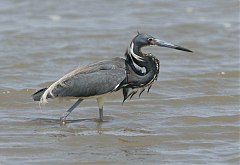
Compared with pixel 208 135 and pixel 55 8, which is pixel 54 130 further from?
pixel 55 8

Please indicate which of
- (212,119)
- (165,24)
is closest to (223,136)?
(212,119)

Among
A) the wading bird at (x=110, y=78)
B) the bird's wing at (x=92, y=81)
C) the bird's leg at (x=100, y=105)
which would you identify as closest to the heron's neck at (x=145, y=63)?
the wading bird at (x=110, y=78)

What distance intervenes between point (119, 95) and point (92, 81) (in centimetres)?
205

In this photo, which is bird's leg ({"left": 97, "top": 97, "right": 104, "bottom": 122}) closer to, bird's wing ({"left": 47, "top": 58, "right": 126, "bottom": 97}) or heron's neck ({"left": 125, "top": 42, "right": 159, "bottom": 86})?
bird's wing ({"left": 47, "top": 58, "right": 126, "bottom": 97})

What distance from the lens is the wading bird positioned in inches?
400

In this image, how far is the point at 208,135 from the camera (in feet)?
32.1

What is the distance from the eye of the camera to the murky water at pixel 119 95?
9023 mm

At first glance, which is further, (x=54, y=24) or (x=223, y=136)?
(x=54, y=24)

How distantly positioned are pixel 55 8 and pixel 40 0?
0.92 metres

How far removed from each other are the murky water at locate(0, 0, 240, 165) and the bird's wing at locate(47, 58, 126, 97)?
0.49 m

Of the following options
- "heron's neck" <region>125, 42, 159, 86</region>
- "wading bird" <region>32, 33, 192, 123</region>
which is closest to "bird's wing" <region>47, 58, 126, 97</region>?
"wading bird" <region>32, 33, 192, 123</region>

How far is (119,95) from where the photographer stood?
40.0 feet

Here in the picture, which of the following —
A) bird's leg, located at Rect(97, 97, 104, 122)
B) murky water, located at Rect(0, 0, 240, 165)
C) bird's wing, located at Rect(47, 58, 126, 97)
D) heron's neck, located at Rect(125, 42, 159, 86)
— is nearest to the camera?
murky water, located at Rect(0, 0, 240, 165)

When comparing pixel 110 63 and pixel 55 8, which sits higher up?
pixel 110 63
